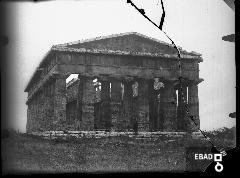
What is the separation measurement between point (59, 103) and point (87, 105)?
5.32 ft

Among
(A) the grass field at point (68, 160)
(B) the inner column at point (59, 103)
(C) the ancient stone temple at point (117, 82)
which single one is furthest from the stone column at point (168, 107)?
(B) the inner column at point (59, 103)

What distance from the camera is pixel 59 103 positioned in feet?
54.0

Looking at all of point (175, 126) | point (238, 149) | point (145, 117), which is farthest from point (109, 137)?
point (238, 149)

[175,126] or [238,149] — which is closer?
[238,149]

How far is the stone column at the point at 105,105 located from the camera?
1828cm

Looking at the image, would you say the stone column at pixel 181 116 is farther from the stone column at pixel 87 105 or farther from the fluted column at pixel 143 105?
the stone column at pixel 87 105

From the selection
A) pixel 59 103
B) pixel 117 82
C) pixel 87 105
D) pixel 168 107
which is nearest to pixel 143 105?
pixel 168 107

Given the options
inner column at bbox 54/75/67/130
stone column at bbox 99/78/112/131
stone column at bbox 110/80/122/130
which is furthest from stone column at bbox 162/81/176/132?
inner column at bbox 54/75/67/130

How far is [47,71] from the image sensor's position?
17.9 metres

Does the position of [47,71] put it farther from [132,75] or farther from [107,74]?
[132,75]

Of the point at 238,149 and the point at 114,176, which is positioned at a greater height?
the point at 238,149

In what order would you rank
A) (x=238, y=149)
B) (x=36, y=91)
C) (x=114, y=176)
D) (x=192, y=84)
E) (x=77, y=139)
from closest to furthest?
(x=238, y=149) → (x=114, y=176) → (x=77, y=139) → (x=192, y=84) → (x=36, y=91)

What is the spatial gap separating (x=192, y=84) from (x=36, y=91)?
31.1 ft

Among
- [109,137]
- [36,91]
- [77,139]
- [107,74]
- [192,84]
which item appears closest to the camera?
[77,139]
